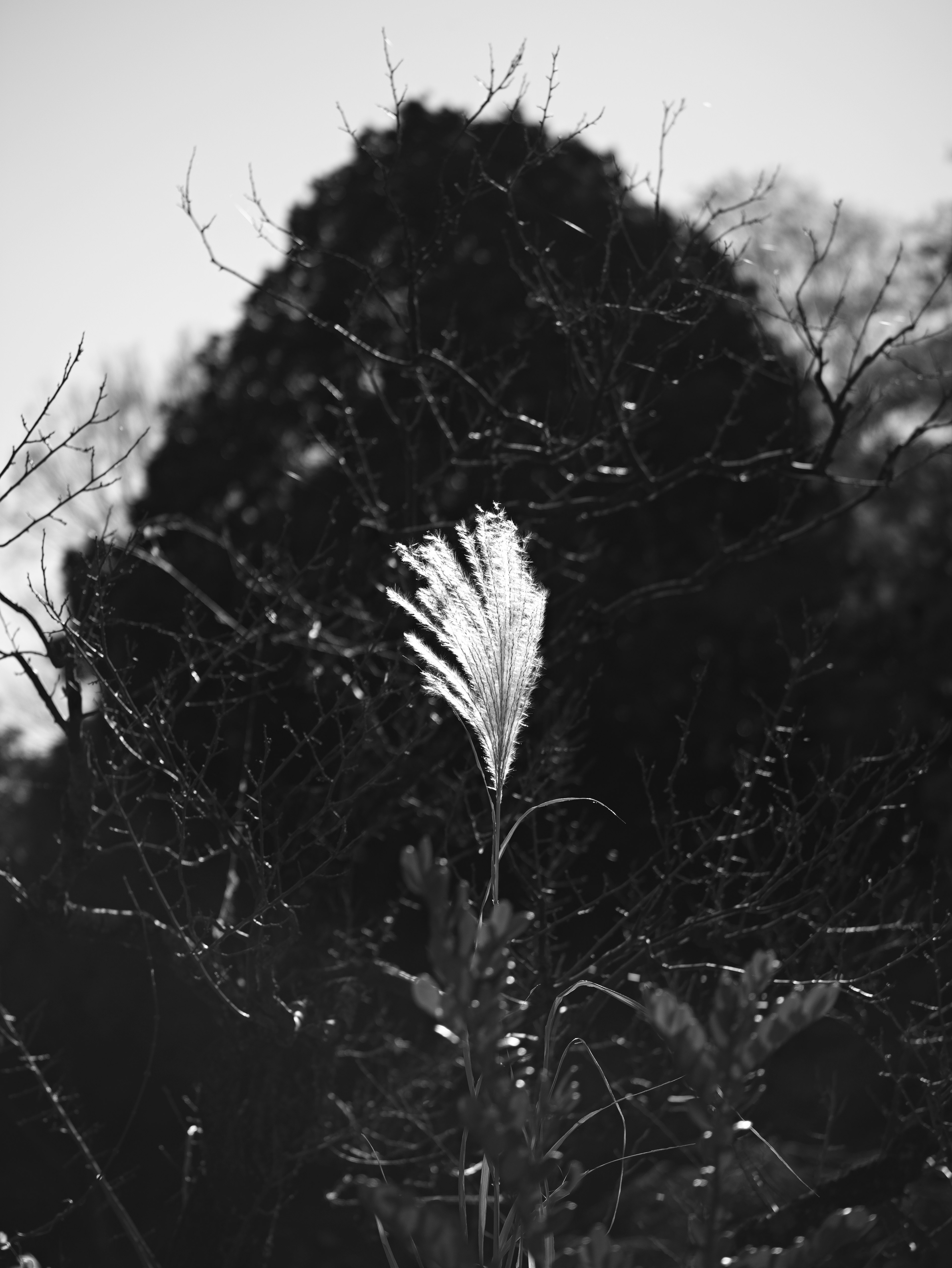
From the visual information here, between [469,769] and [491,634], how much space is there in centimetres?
137

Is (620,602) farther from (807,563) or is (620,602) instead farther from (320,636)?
(807,563)

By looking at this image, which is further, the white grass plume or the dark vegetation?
the dark vegetation

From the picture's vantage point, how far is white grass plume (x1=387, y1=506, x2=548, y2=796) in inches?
75.4

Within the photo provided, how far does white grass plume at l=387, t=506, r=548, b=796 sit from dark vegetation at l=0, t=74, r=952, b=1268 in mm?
469

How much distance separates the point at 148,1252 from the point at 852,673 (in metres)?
6.91

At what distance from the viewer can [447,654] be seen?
12.8 ft

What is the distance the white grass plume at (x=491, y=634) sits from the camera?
191 cm

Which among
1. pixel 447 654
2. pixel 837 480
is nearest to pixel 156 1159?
pixel 447 654

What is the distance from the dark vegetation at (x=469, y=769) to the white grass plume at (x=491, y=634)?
0.47m

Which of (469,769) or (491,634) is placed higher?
(469,769)

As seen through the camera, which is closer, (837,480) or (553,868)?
(553,868)

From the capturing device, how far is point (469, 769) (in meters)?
3.25

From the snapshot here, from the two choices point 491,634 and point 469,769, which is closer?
point 491,634

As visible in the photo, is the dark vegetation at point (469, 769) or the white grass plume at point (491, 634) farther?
the dark vegetation at point (469, 769)
